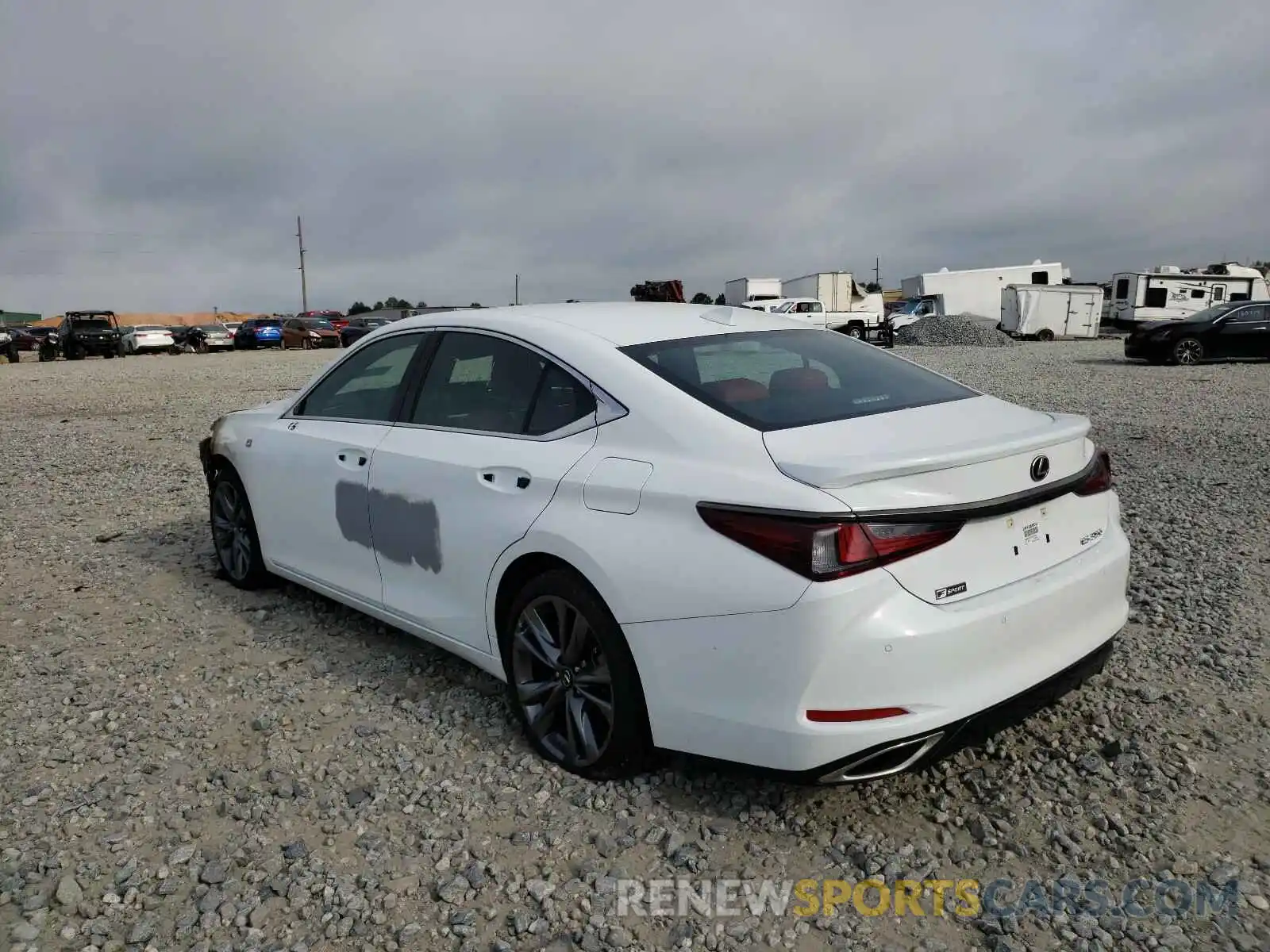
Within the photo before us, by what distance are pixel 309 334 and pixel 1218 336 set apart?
112 ft

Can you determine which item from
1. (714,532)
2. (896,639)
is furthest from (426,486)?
(896,639)

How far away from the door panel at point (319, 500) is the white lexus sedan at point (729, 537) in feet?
0.12

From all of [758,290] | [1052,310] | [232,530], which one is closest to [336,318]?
[758,290]

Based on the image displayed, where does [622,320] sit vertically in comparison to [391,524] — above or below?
above

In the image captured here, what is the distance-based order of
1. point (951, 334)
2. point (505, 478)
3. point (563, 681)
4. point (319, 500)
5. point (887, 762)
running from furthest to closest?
point (951, 334), point (319, 500), point (505, 478), point (563, 681), point (887, 762)

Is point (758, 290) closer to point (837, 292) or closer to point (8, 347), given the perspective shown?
point (837, 292)

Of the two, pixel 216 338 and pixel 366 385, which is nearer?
pixel 366 385

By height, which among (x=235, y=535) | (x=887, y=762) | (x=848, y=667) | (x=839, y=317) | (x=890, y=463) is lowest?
(x=887, y=762)

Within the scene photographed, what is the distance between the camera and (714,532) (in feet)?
8.58

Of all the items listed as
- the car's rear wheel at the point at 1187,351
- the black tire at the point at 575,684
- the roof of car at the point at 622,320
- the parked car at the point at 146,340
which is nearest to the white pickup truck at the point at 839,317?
the car's rear wheel at the point at 1187,351

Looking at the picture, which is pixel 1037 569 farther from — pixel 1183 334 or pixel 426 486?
pixel 1183 334

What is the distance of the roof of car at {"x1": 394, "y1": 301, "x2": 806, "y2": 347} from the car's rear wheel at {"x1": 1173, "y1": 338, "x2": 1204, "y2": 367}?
20.5 meters

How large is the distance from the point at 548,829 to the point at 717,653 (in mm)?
827

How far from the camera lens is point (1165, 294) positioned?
36594 mm
